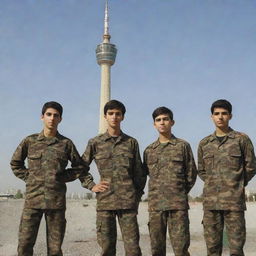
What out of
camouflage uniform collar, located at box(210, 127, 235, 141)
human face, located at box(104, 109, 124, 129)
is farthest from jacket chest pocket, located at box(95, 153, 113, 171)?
camouflage uniform collar, located at box(210, 127, 235, 141)

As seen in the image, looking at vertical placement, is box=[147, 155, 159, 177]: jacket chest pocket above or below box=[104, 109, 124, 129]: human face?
below

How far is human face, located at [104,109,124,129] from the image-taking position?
19.6ft

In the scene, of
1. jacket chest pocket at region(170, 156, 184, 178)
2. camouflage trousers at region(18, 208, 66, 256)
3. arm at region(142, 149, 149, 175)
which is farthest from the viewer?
arm at region(142, 149, 149, 175)

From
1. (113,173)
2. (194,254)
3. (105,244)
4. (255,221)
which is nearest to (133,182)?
(113,173)

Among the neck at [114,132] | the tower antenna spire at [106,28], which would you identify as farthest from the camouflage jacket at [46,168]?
the tower antenna spire at [106,28]

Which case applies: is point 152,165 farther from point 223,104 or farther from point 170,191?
point 223,104

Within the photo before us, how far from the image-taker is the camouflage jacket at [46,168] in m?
5.62

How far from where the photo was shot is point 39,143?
5.86 meters

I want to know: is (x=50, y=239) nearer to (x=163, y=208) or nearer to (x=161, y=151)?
(x=163, y=208)

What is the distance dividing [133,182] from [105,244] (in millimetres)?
1027

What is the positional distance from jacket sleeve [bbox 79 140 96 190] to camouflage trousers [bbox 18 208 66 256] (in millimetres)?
638

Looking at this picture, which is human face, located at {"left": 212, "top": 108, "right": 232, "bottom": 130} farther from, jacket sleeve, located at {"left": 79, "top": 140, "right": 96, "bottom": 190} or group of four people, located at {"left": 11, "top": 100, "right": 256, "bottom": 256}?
jacket sleeve, located at {"left": 79, "top": 140, "right": 96, "bottom": 190}

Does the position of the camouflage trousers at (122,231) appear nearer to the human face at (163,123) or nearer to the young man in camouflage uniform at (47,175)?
the young man in camouflage uniform at (47,175)

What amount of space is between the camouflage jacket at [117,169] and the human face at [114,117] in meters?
0.19
